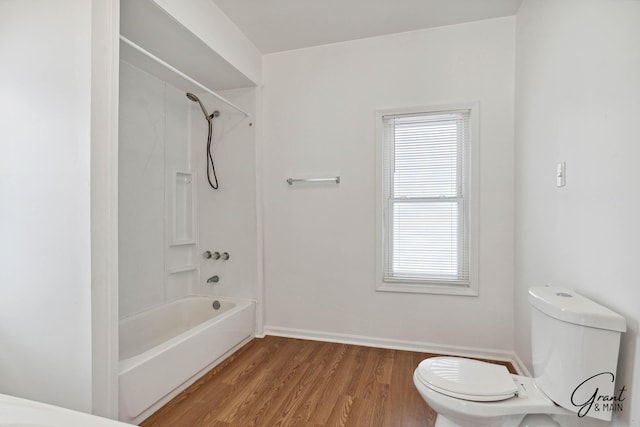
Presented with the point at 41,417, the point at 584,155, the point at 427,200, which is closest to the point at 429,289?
the point at 427,200

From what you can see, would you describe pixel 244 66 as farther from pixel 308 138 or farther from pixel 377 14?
pixel 377 14

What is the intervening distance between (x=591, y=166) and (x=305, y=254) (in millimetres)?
1947

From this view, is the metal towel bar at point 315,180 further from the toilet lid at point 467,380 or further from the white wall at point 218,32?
the toilet lid at point 467,380

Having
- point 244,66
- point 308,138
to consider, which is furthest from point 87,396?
point 244,66

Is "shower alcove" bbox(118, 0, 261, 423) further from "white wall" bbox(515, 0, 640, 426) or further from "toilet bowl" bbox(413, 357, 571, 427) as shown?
"white wall" bbox(515, 0, 640, 426)

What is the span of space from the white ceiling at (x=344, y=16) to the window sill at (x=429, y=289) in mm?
1974

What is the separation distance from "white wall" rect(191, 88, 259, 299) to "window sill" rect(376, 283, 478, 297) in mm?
1131

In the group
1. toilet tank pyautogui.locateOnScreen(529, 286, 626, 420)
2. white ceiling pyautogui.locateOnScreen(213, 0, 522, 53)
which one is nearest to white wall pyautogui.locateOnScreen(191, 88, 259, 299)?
white ceiling pyautogui.locateOnScreen(213, 0, 522, 53)

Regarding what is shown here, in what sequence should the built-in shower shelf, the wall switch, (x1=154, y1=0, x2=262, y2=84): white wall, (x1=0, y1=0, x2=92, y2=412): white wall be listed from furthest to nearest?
the built-in shower shelf, (x1=154, y1=0, x2=262, y2=84): white wall, the wall switch, (x1=0, y1=0, x2=92, y2=412): white wall

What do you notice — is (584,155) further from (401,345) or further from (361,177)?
(401,345)

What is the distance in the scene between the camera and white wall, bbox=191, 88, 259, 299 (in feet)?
9.16

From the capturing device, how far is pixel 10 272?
1508 mm

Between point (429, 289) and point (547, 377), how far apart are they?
1.17 m

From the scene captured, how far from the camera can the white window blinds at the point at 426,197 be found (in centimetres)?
239
